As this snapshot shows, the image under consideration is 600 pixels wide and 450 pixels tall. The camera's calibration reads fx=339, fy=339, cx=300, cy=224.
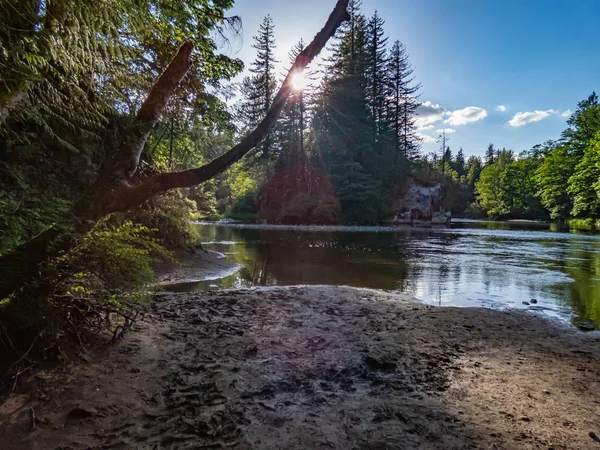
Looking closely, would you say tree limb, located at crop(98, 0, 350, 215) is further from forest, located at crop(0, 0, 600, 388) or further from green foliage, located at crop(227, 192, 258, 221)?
green foliage, located at crop(227, 192, 258, 221)

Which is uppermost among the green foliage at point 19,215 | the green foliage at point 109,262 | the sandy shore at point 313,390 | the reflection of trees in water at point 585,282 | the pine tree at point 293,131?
the pine tree at point 293,131

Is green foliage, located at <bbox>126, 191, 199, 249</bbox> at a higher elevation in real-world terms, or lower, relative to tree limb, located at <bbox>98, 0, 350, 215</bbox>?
lower

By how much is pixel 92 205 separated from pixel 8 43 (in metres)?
1.33

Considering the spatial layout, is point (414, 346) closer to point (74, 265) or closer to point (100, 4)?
point (74, 265)

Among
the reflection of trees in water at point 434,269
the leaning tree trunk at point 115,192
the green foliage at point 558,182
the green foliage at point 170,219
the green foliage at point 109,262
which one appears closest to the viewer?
the leaning tree trunk at point 115,192

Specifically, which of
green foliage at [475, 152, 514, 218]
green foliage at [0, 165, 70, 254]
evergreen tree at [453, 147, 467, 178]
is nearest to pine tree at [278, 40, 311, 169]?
green foliage at [0, 165, 70, 254]

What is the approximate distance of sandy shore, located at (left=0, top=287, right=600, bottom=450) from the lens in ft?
7.89

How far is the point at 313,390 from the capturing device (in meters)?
3.13

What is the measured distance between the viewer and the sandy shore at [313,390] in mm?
2404

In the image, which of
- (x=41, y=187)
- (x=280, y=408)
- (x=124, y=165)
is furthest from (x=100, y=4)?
(x=41, y=187)

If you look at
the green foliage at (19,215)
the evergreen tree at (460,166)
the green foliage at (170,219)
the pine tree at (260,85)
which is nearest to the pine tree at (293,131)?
the pine tree at (260,85)

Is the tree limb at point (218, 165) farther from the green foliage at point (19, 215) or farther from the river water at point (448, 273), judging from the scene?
the river water at point (448, 273)

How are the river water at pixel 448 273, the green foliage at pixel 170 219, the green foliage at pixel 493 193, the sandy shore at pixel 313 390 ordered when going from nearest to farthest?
1. the sandy shore at pixel 313 390
2. the river water at pixel 448 273
3. the green foliage at pixel 170 219
4. the green foliage at pixel 493 193

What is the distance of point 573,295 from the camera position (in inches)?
328
